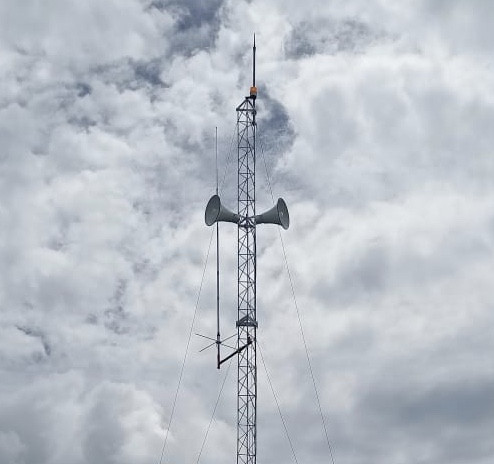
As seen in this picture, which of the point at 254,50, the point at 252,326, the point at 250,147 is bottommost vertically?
the point at 252,326

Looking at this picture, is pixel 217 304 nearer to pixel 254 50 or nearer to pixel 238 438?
pixel 238 438

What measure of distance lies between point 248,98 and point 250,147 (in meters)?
7.27

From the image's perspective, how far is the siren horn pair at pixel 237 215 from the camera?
17825 centimetres

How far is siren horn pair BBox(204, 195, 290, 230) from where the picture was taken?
178 meters

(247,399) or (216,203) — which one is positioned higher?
(216,203)

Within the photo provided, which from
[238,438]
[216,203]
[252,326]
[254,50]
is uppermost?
[254,50]

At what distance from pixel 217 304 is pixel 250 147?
22.8 meters

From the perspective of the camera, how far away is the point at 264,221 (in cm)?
18288

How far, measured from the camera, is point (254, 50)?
19062cm

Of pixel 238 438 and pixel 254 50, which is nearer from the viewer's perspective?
pixel 238 438

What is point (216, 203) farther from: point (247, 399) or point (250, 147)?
point (247, 399)

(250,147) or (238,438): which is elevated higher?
(250,147)

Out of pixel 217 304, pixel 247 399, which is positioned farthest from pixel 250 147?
pixel 247 399

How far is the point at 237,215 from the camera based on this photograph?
182m
